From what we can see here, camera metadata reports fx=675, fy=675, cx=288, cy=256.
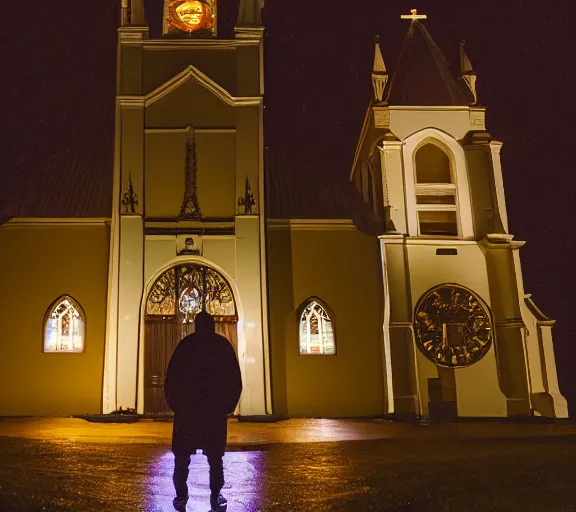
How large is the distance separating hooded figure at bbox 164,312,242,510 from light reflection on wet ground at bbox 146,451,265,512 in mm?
368

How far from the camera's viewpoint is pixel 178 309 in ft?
64.6

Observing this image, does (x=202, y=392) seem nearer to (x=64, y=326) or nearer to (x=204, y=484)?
(x=204, y=484)

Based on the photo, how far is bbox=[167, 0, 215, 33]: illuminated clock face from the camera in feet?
72.9

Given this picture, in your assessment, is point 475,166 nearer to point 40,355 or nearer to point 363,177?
point 363,177

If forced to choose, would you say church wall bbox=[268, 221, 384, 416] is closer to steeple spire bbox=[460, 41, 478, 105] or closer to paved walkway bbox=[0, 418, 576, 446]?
paved walkway bbox=[0, 418, 576, 446]

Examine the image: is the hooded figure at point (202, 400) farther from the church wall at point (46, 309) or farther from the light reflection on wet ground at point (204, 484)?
the church wall at point (46, 309)

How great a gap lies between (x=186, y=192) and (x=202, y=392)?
14047 mm

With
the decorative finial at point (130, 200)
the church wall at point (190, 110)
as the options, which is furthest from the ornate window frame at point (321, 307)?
the church wall at point (190, 110)

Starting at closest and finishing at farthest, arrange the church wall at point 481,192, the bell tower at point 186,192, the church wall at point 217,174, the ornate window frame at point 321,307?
the bell tower at point 186,192
the church wall at point 217,174
the ornate window frame at point 321,307
the church wall at point 481,192

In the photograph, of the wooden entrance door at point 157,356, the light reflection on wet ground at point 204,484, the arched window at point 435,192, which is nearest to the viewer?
the light reflection on wet ground at point 204,484

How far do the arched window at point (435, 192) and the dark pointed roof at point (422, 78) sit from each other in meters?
1.81

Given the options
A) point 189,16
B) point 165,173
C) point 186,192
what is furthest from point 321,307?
point 189,16

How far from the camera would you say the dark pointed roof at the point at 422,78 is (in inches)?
932

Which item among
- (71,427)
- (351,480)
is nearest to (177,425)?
(351,480)
